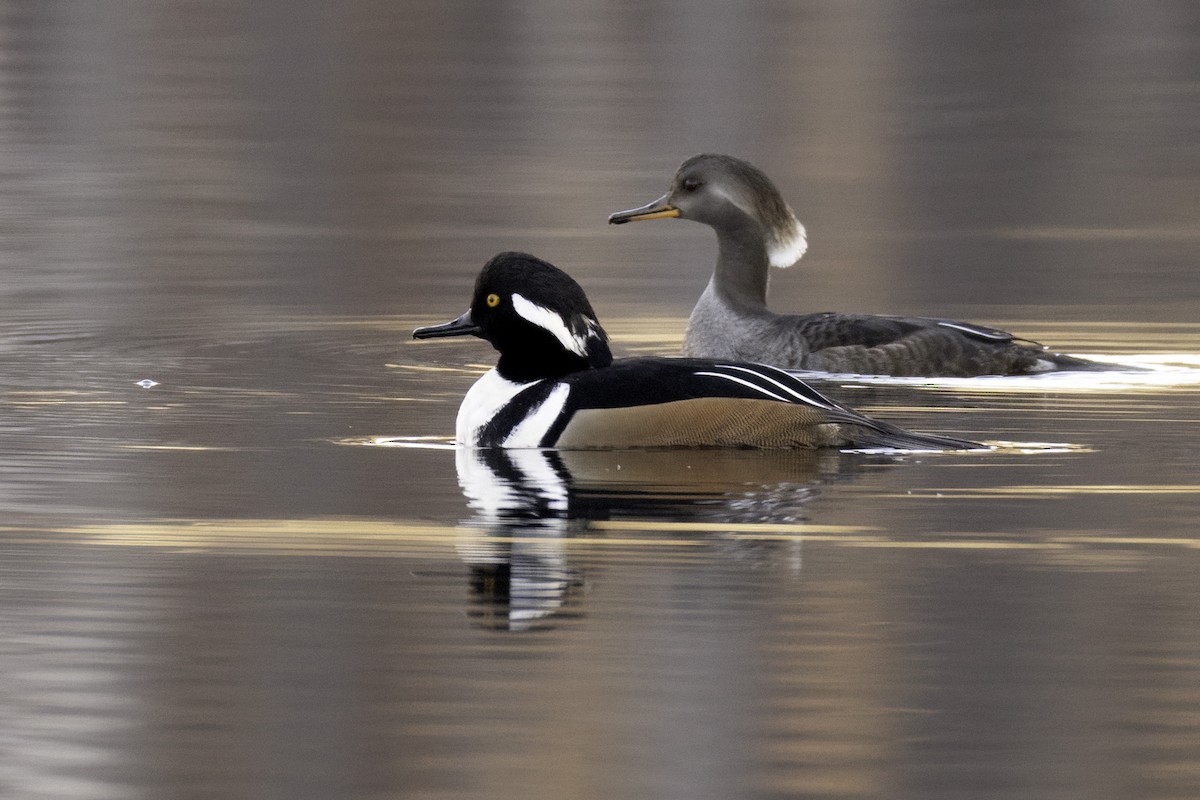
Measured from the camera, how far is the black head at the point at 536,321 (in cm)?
941

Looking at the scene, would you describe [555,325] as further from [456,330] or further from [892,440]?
[892,440]

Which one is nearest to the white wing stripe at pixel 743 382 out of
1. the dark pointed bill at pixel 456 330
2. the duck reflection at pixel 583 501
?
the duck reflection at pixel 583 501

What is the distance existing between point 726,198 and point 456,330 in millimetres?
4017

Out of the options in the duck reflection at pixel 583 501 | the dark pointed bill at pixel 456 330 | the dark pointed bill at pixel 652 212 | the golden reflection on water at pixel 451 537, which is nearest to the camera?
the duck reflection at pixel 583 501

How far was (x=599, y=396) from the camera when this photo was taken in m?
9.17

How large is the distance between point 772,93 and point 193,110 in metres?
7.85

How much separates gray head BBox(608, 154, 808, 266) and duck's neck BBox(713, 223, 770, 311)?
0.13 ft

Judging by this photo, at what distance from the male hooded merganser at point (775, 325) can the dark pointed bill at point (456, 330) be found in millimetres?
3100

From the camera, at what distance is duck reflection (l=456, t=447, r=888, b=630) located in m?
6.84

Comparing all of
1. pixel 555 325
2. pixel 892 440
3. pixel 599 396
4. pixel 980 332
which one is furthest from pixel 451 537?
pixel 980 332

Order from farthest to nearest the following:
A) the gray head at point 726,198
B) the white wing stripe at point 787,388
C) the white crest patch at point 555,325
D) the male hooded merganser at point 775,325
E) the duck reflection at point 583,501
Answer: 1. the gray head at point 726,198
2. the male hooded merganser at point 775,325
3. the white crest patch at point 555,325
4. the white wing stripe at point 787,388
5. the duck reflection at point 583,501

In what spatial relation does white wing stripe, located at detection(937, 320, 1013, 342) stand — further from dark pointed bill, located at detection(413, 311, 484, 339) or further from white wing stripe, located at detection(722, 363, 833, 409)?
dark pointed bill, located at detection(413, 311, 484, 339)

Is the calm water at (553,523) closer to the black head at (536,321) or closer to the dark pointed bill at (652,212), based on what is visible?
the black head at (536,321)

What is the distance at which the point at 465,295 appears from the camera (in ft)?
49.8
